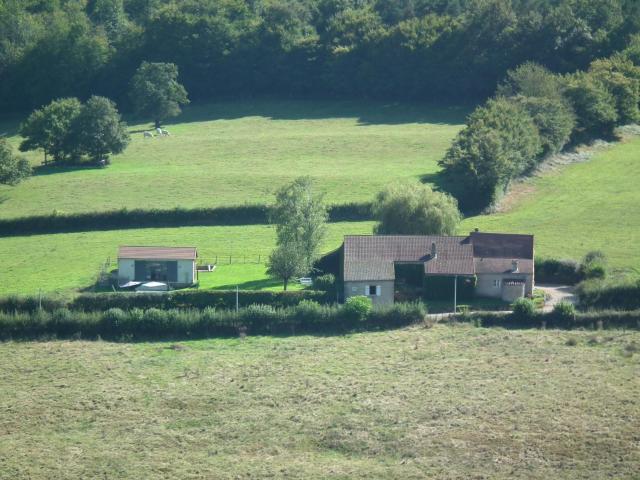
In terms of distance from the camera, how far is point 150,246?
7419cm

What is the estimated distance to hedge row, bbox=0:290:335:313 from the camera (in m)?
62.8

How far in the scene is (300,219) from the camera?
69375 millimetres

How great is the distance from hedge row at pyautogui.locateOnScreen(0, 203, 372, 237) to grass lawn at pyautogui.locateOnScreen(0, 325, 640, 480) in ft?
69.9

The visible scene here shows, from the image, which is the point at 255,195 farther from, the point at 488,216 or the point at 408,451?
the point at 408,451

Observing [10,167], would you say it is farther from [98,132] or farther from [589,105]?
[589,105]

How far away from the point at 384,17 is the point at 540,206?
162 ft

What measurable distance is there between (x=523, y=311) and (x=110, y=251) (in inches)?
1035

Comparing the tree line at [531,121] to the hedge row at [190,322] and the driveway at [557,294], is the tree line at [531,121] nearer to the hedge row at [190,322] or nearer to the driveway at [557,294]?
the driveway at [557,294]

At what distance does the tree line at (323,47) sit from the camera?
367ft

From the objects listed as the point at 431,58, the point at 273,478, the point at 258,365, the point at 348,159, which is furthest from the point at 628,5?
the point at 273,478

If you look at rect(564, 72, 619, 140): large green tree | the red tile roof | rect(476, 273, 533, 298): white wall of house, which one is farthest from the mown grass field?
rect(476, 273, 533, 298): white wall of house

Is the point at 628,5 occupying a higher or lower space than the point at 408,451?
higher

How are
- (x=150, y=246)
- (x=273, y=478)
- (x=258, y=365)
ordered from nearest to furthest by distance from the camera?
(x=273, y=478) < (x=258, y=365) < (x=150, y=246)

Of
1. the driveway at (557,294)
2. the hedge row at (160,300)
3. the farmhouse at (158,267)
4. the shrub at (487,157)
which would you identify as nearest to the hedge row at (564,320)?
the driveway at (557,294)
